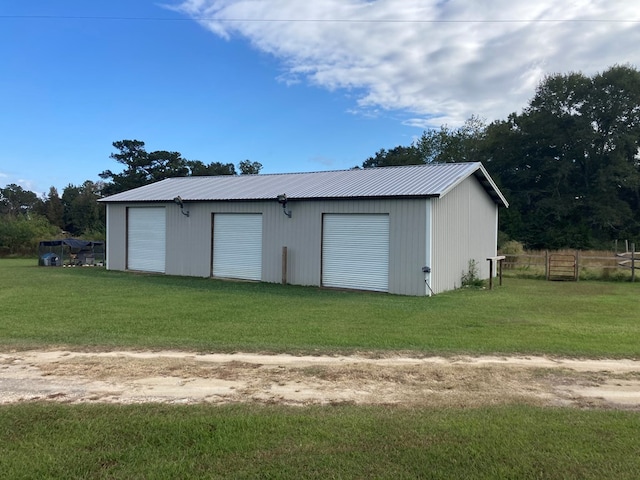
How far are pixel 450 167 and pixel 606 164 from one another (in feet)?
108

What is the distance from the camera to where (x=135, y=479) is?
3475mm

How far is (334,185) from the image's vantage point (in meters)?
18.9

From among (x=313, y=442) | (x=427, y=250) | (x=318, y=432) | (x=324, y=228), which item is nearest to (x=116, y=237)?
(x=324, y=228)

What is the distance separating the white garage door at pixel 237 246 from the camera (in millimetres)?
19094

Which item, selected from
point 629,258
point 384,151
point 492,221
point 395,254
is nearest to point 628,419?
point 395,254

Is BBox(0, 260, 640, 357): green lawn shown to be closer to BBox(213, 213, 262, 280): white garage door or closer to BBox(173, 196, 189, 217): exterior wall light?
BBox(213, 213, 262, 280): white garage door

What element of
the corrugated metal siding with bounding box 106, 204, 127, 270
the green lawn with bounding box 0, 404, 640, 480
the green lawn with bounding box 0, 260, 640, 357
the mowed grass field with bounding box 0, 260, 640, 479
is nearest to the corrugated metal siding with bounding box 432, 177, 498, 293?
the green lawn with bounding box 0, 260, 640, 357

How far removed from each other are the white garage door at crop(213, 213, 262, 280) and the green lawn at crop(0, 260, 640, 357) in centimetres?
254

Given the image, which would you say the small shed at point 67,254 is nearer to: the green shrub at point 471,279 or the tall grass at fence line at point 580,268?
the green shrub at point 471,279

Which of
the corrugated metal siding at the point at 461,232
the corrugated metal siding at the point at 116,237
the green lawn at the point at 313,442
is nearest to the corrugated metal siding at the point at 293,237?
the corrugated metal siding at the point at 116,237

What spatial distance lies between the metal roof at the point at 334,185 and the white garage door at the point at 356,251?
0.86m

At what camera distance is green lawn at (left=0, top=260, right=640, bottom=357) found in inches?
313

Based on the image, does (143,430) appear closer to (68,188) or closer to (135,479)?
(135,479)

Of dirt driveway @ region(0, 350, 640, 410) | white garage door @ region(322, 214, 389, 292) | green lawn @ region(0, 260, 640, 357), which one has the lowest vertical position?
dirt driveway @ region(0, 350, 640, 410)
